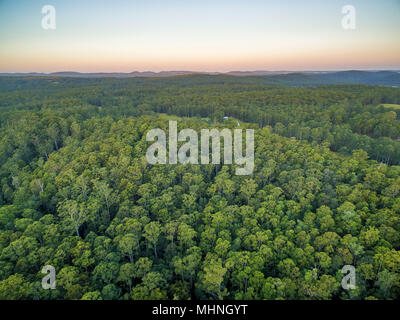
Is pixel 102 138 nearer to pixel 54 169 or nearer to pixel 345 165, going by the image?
pixel 54 169

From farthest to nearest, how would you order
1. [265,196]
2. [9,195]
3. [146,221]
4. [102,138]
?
[102,138]
[9,195]
[265,196]
[146,221]

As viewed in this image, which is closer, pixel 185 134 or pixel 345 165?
pixel 345 165
